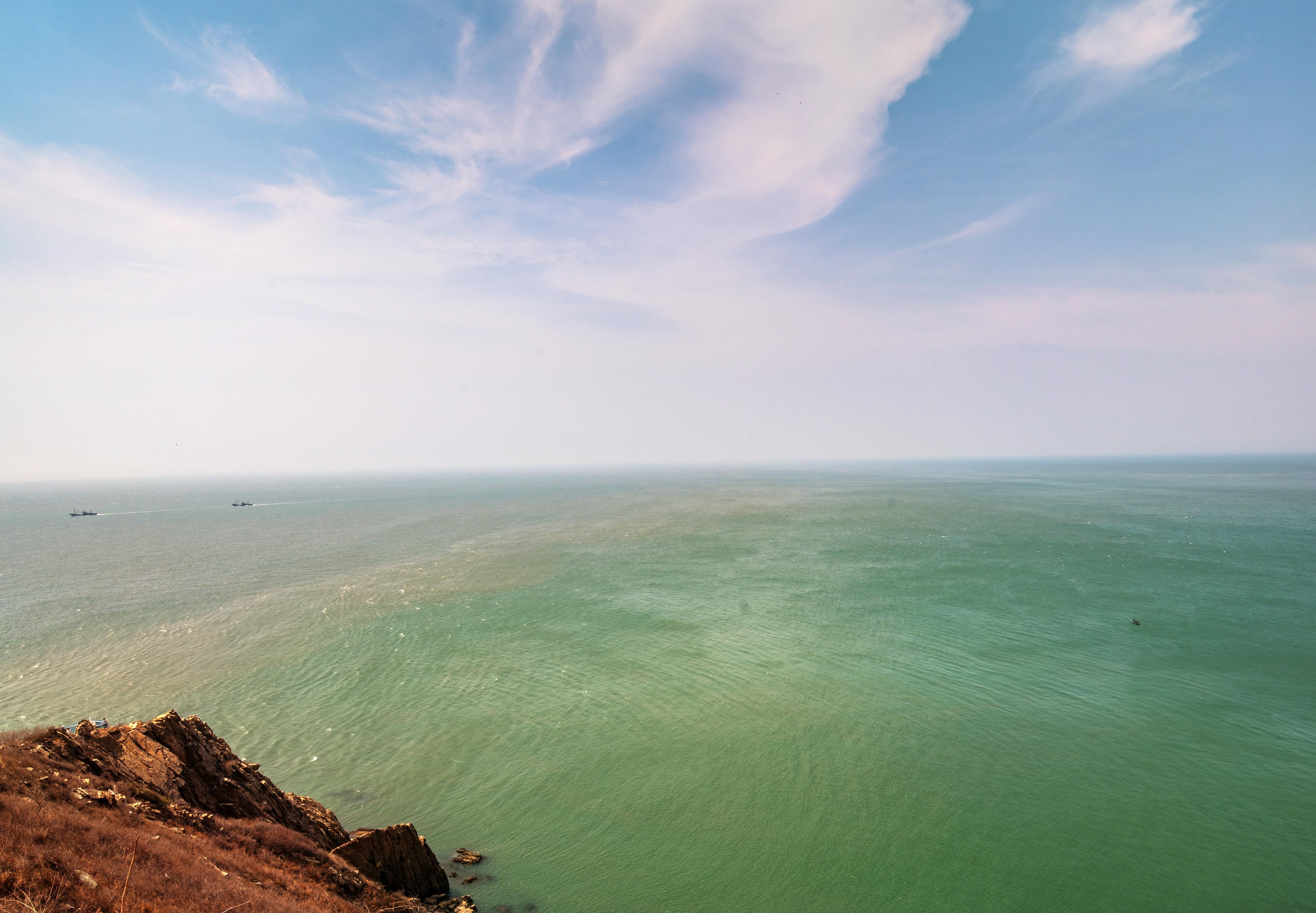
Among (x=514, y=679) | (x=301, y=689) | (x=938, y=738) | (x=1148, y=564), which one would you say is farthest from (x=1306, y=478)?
(x=301, y=689)

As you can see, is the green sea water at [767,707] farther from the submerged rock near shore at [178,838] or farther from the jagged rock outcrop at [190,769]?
the jagged rock outcrop at [190,769]

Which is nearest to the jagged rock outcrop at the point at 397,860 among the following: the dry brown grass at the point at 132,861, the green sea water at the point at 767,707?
the dry brown grass at the point at 132,861

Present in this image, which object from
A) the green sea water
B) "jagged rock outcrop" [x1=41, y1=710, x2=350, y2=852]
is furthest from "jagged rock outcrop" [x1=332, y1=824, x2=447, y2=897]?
the green sea water

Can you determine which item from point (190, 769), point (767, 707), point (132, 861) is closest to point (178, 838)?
point (132, 861)

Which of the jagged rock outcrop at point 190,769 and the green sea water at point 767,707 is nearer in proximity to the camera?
the jagged rock outcrop at point 190,769

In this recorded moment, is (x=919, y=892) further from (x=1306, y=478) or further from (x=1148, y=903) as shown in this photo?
(x=1306, y=478)

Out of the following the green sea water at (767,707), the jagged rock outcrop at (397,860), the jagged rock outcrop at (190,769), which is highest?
the jagged rock outcrop at (190,769)
